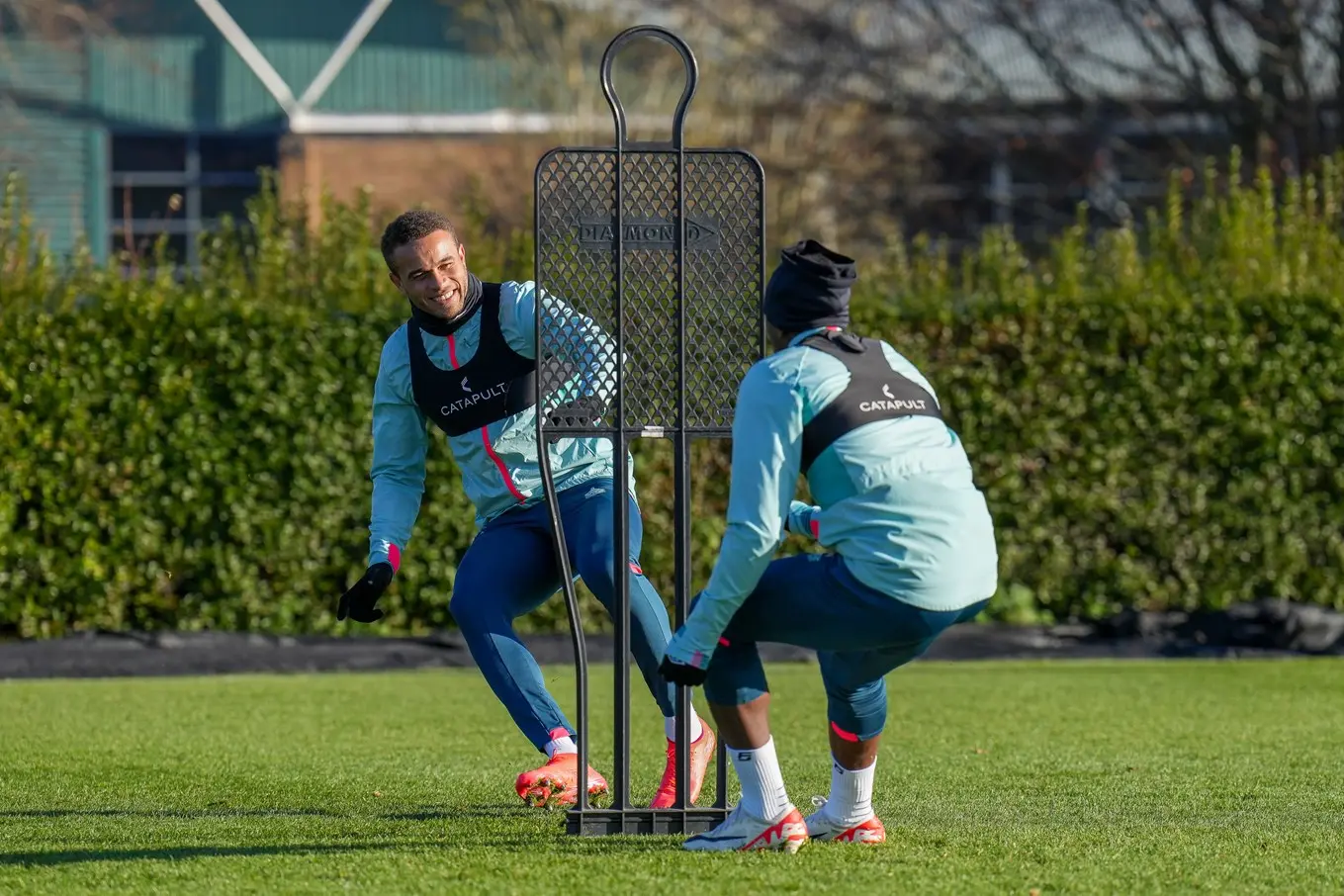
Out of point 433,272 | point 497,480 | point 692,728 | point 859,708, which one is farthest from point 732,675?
point 433,272

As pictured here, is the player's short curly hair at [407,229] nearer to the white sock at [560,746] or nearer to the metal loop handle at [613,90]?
the metal loop handle at [613,90]

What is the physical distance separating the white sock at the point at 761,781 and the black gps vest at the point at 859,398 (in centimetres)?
80

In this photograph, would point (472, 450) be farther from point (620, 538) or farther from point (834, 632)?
point (834, 632)

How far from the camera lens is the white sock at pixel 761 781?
5004 mm

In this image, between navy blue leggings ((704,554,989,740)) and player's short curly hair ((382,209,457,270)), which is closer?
navy blue leggings ((704,554,989,740))

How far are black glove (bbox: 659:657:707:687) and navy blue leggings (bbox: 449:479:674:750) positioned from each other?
98 cm

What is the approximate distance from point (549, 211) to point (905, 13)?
53.0 ft

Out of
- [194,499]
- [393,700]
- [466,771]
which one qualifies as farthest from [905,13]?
[466,771]

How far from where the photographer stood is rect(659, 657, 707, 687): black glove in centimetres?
470

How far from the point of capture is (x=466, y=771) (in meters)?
7.05

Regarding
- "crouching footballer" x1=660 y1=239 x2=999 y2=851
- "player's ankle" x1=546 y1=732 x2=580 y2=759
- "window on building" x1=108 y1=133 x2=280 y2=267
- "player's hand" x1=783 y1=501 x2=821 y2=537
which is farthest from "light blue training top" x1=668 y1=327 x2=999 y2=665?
"window on building" x1=108 y1=133 x2=280 y2=267

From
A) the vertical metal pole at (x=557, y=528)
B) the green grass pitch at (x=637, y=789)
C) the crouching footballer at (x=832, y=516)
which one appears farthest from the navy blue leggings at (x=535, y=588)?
the crouching footballer at (x=832, y=516)

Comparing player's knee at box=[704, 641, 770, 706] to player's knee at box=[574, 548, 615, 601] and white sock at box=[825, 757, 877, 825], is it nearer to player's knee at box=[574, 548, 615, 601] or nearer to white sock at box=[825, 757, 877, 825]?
white sock at box=[825, 757, 877, 825]

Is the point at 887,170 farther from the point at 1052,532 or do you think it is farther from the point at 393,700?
the point at 393,700
